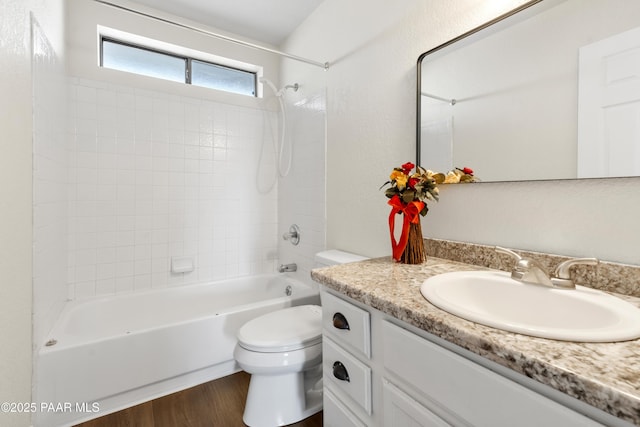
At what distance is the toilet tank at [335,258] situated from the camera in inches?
67.0

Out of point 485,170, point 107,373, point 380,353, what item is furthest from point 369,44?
point 107,373

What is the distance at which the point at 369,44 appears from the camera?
1.67 metres

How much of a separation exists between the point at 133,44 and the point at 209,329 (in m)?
2.29

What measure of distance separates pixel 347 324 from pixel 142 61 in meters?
2.61

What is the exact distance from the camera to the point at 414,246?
113cm

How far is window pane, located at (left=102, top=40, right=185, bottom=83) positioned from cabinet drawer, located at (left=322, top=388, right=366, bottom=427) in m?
2.56

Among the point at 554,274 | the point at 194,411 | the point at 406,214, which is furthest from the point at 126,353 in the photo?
the point at 554,274

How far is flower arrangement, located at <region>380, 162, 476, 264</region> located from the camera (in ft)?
3.69

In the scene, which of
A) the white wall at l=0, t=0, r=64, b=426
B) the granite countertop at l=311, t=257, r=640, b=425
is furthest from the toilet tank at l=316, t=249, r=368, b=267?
the white wall at l=0, t=0, r=64, b=426

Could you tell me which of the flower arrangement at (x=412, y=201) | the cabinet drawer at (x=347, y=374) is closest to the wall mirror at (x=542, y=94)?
the flower arrangement at (x=412, y=201)

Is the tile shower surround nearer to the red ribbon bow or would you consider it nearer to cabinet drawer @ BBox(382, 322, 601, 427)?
the red ribbon bow

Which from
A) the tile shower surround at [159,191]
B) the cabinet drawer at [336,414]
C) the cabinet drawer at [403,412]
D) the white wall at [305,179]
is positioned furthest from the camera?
the white wall at [305,179]

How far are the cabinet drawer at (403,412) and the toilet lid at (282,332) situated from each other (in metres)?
0.65

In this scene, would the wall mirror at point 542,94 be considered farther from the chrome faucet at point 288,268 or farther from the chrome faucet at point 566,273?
the chrome faucet at point 288,268
